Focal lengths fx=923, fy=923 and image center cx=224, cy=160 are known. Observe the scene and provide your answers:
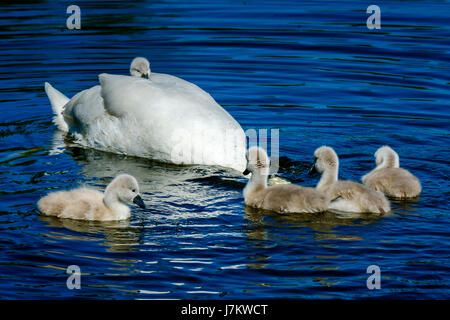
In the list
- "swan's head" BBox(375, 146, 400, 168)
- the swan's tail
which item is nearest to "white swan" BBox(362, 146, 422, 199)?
"swan's head" BBox(375, 146, 400, 168)

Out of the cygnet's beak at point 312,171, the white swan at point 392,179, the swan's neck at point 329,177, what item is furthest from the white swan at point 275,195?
the white swan at point 392,179

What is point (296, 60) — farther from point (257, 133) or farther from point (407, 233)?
point (407, 233)

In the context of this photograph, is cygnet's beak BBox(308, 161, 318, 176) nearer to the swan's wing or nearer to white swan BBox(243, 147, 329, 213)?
white swan BBox(243, 147, 329, 213)

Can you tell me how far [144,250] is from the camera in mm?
8016

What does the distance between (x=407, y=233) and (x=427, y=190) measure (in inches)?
56.9

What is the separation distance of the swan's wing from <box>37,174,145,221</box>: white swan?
8.59 feet

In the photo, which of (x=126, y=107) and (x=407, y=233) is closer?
(x=407, y=233)

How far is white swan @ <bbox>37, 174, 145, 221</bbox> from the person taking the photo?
8898mm

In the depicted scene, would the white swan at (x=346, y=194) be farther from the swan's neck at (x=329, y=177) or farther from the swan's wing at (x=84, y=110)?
the swan's wing at (x=84, y=110)
